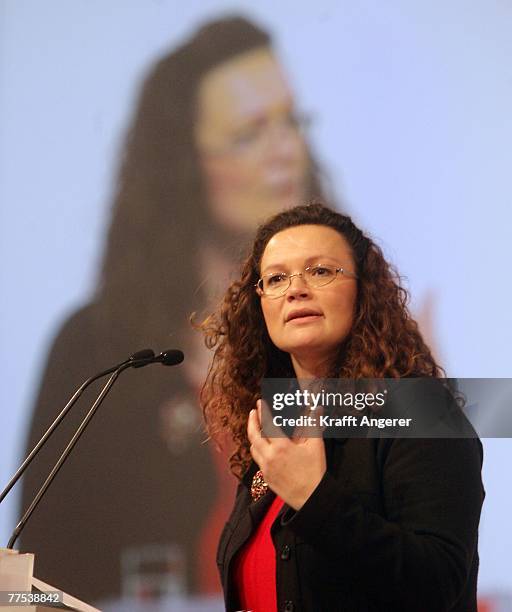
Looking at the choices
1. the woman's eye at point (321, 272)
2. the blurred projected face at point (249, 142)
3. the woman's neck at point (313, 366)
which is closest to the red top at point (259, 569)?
the woman's neck at point (313, 366)

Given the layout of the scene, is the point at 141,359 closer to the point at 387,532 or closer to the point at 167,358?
the point at 167,358

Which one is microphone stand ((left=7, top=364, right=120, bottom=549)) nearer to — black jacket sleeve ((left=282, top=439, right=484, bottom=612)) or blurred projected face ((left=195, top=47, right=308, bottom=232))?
black jacket sleeve ((left=282, top=439, right=484, bottom=612))

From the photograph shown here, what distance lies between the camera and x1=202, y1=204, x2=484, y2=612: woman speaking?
156 centimetres

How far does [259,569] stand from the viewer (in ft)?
6.00

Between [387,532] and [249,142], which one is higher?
[249,142]

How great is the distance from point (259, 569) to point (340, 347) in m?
0.52

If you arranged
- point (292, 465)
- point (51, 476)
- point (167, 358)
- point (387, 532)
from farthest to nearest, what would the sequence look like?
point (167, 358) → point (51, 476) → point (292, 465) → point (387, 532)

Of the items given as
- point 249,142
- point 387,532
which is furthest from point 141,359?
point 249,142

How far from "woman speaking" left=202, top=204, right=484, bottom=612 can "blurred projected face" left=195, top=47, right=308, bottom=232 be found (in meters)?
0.54

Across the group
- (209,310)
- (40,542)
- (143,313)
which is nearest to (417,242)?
(209,310)

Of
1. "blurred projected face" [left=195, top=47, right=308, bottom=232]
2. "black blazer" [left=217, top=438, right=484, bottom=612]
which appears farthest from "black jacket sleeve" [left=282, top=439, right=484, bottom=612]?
"blurred projected face" [left=195, top=47, right=308, bottom=232]

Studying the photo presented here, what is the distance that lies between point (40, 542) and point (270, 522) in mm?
1206

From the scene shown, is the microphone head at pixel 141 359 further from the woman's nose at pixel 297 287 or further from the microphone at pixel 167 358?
the woman's nose at pixel 297 287

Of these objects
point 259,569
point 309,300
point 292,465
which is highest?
point 309,300
